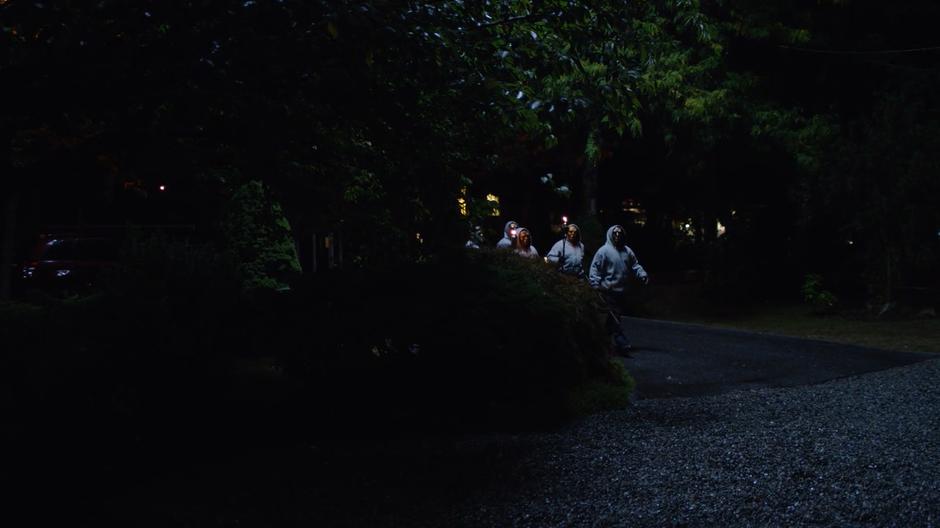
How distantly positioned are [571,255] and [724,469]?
6896 mm

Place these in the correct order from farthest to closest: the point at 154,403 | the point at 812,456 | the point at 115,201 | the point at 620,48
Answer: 1. the point at 115,201
2. the point at 620,48
3. the point at 812,456
4. the point at 154,403

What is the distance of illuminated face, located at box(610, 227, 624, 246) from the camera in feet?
42.1

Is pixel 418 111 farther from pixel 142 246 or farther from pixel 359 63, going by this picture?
pixel 142 246

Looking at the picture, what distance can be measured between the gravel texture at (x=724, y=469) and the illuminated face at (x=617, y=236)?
4075 mm

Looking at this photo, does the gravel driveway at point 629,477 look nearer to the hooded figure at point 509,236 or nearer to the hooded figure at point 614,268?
the hooded figure at point 614,268

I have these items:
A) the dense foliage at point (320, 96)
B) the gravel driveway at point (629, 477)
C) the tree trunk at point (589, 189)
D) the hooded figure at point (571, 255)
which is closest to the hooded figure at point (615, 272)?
the hooded figure at point (571, 255)

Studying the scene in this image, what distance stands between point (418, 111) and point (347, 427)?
2.57 m

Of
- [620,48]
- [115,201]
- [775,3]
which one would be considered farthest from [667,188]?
[620,48]

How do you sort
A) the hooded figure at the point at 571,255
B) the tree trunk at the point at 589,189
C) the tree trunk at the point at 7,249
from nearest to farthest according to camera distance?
1. the hooded figure at the point at 571,255
2. the tree trunk at the point at 7,249
3. the tree trunk at the point at 589,189

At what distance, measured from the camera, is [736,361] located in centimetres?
1255

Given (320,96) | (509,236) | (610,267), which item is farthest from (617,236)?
(320,96)

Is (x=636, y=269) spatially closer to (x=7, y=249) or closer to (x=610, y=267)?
(x=610, y=267)

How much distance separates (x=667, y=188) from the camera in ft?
106

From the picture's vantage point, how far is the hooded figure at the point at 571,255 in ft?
42.8
